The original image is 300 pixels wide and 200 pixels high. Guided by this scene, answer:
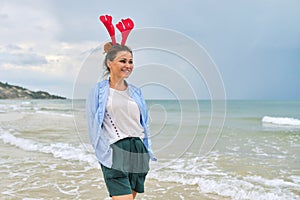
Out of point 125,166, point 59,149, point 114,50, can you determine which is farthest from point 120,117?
point 59,149

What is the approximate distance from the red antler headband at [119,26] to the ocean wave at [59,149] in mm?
4560

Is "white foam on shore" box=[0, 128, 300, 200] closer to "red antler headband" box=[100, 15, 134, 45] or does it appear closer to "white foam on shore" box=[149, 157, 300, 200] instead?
"white foam on shore" box=[149, 157, 300, 200]

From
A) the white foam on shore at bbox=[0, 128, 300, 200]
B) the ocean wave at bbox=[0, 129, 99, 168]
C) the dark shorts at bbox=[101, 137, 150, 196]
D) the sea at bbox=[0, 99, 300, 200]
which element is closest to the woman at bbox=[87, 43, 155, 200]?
the dark shorts at bbox=[101, 137, 150, 196]

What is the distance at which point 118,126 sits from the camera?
106 inches

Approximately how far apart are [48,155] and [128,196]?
6.12m

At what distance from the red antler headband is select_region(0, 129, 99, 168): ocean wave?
4560 millimetres

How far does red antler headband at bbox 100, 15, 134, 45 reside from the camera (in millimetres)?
2922

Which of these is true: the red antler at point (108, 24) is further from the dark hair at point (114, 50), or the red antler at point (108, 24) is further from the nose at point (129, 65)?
the nose at point (129, 65)

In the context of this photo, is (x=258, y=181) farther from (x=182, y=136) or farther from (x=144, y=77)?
(x=182, y=136)

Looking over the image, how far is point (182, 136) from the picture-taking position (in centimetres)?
1103

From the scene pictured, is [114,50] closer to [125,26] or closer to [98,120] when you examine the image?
[125,26]

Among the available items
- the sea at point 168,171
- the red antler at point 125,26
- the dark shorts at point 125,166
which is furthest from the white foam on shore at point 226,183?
the red antler at point 125,26

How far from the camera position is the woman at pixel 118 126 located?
2635mm

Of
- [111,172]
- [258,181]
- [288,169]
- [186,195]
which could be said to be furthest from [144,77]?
[288,169]
